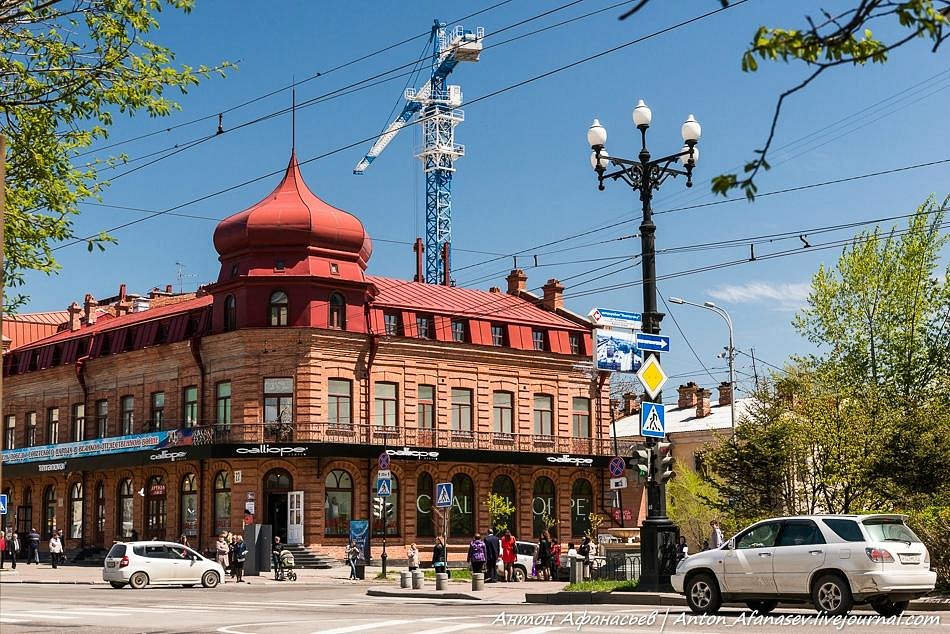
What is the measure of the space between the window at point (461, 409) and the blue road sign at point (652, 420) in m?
31.9

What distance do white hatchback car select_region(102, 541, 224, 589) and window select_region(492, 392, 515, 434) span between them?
21567 millimetres

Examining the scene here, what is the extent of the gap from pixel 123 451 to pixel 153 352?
487 centimetres

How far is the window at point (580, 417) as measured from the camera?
198 feet

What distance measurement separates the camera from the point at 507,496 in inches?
2235

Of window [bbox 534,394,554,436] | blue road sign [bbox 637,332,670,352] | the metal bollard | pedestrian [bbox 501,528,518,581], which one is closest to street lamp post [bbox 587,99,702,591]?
blue road sign [bbox 637,332,670,352]

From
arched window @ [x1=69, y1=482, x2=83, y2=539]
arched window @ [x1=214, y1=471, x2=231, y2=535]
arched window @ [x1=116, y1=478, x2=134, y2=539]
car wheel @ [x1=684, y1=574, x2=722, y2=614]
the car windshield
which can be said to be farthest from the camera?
arched window @ [x1=69, y1=482, x2=83, y2=539]

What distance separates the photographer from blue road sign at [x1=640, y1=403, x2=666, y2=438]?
79.0 ft

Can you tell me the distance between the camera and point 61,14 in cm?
1588

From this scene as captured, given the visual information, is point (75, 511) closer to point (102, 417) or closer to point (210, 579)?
point (102, 417)

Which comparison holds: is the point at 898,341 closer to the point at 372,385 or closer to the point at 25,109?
the point at 372,385

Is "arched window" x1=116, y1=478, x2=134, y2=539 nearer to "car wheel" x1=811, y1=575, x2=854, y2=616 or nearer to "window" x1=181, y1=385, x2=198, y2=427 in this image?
"window" x1=181, y1=385, x2=198, y2=427

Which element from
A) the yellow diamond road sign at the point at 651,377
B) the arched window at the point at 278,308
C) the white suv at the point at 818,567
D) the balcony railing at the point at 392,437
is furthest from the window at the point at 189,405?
A: the white suv at the point at 818,567

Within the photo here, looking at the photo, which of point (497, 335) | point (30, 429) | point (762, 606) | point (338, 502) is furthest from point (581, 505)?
point (762, 606)

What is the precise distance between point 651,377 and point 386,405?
3016 cm
